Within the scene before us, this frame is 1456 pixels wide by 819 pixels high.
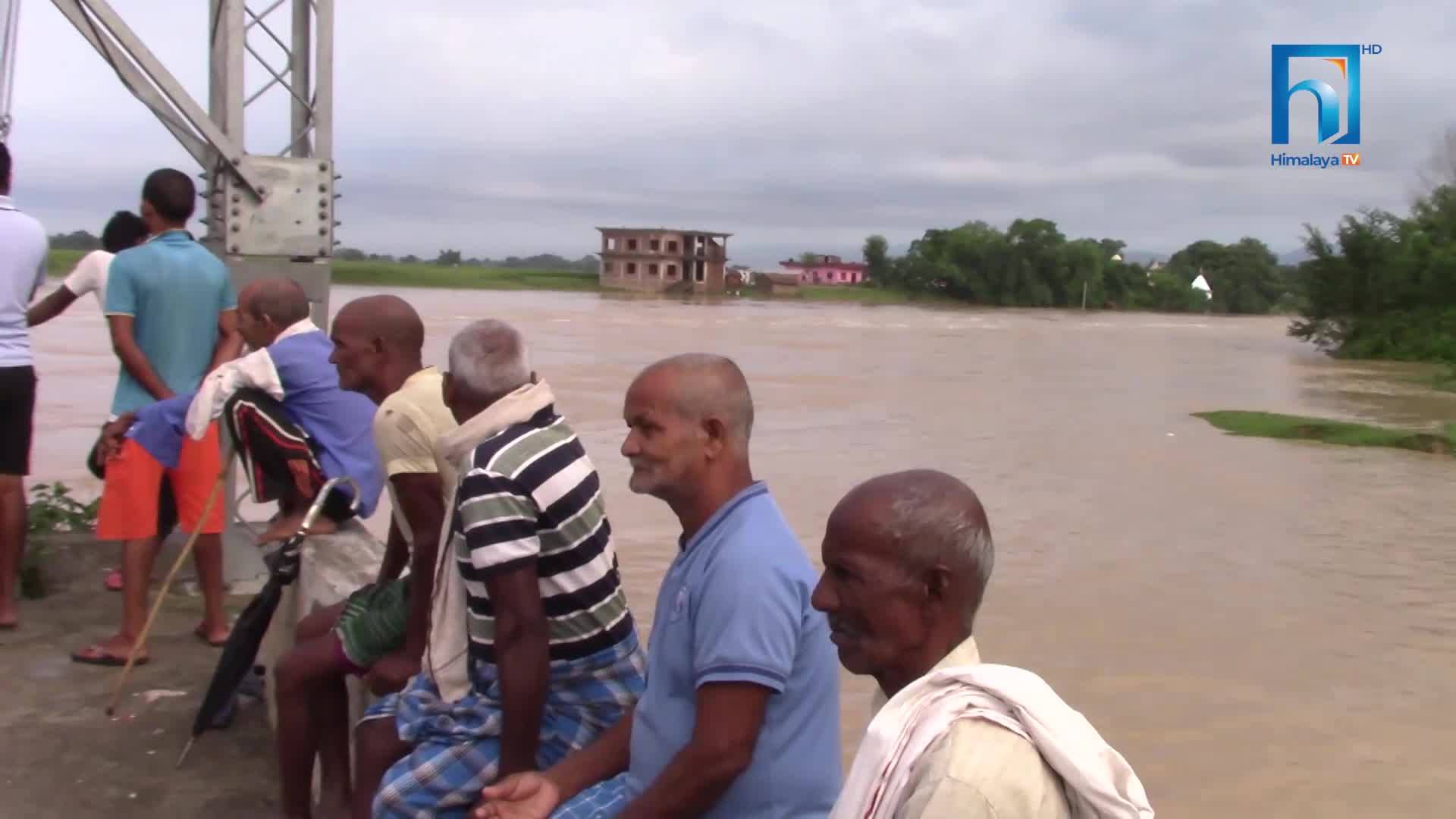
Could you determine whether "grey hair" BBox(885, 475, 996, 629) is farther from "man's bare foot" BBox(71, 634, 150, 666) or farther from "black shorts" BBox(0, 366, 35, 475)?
"black shorts" BBox(0, 366, 35, 475)

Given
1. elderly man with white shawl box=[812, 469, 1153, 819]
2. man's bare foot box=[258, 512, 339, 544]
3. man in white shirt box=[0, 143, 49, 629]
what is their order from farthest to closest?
man in white shirt box=[0, 143, 49, 629]
man's bare foot box=[258, 512, 339, 544]
elderly man with white shawl box=[812, 469, 1153, 819]

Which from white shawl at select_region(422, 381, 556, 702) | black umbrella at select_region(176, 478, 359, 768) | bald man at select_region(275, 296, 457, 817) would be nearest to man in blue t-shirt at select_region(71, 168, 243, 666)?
black umbrella at select_region(176, 478, 359, 768)

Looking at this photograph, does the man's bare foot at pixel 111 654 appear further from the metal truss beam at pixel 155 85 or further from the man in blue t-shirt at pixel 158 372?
the metal truss beam at pixel 155 85

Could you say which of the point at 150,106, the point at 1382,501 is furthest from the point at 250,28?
the point at 1382,501

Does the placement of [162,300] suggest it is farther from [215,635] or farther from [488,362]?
[488,362]

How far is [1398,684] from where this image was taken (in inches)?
310

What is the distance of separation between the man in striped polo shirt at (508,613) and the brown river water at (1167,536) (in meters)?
3.59

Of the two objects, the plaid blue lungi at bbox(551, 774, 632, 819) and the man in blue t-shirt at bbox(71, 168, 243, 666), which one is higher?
the man in blue t-shirt at bbox(71, 168, 243, 666)

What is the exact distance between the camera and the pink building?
3661 inches

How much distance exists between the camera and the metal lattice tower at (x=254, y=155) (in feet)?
18.0

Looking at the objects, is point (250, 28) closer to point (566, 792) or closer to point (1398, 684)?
point (566, 792)

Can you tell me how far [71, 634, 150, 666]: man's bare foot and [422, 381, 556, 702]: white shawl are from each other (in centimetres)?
228

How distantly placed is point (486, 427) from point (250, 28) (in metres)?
3.39

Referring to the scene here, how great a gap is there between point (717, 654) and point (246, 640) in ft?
7.53
